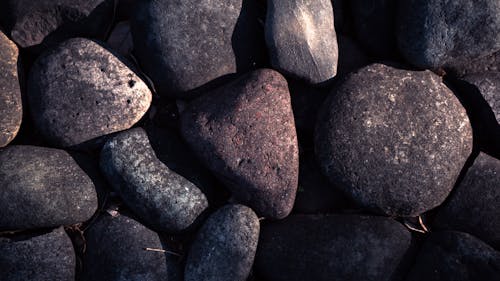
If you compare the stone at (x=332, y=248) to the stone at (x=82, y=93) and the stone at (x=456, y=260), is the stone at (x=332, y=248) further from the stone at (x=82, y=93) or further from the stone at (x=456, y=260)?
the stone at (x=82, y=93)

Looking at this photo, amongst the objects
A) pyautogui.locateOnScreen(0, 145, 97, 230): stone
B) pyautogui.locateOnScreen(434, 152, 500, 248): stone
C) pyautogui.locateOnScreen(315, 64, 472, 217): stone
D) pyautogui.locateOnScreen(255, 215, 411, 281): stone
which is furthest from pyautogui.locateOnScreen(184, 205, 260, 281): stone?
pyautogui.locateOnScreen(434, 152, 500, 248): stone

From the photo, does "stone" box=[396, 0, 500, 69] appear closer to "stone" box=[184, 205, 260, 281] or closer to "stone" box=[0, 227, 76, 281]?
"stone" box=[184, 205, 260, 281]

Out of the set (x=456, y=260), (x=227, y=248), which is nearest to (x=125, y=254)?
A: (x=227, y=248)

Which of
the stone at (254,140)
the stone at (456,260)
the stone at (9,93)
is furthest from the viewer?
the stone at (9,93)

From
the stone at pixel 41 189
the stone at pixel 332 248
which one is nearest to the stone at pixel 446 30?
the stone at pixel 332 248

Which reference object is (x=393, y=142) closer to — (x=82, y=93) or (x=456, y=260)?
(x=456, y=260)

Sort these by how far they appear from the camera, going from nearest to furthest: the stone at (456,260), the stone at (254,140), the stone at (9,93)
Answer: the stone at (456,260) → the stone at (254,140) → the stone at (9,93)
